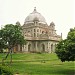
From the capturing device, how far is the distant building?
102562mm

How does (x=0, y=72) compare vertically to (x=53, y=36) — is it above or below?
below

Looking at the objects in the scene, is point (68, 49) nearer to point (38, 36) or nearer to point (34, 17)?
point (38, 36)

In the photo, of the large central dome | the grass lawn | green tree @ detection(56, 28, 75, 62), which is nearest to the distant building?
the large central dome

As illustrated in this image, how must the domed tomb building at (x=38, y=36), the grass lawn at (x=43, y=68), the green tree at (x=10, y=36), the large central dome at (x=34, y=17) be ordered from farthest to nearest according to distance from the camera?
1. the large central dome at (x=34, y=17)
2. the domed tomb building at (x=38, y=36)
3. the green tree at (x=10, y=36)
4. the grass lawn at (x=43, y=68)

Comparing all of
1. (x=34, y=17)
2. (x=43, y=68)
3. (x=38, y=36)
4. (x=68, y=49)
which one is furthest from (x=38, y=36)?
(x=68, y=49)

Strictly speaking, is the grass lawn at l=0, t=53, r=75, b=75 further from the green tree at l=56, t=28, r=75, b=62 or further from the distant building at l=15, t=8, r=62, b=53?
the distant building at l=15, t=8, r=62, b=53

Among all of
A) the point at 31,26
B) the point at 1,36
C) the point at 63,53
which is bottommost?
the point at 63,53

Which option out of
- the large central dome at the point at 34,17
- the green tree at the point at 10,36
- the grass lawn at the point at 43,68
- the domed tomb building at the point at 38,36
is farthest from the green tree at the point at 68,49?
the large central dome at the point at 34,17

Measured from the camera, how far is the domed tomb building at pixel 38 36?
103m

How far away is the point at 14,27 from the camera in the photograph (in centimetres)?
5438

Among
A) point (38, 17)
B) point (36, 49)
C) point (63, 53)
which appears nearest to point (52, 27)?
point (38, 17)

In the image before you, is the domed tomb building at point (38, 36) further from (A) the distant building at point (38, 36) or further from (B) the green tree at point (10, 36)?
(B) the green tree at point (10, 36)

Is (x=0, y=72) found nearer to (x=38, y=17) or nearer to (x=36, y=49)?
(x=36, y=49)

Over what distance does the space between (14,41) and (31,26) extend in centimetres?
5367
